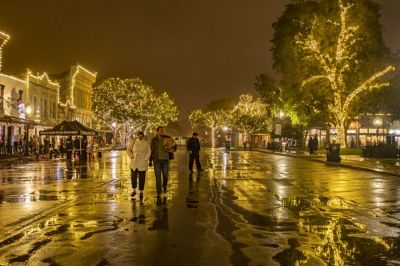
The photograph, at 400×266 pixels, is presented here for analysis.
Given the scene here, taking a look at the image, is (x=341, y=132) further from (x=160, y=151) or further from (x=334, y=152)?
(x=160, y=151)

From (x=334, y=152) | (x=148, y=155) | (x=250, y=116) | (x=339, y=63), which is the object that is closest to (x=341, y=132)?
(x=339, y=63)

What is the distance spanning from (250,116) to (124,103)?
21806mm

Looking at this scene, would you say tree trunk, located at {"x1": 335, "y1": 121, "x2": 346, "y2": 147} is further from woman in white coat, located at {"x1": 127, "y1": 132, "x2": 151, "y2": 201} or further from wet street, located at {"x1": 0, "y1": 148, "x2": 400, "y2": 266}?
woman in white coat, located at {"x1": 127, "y1": 132, "x2": 151, "y2": 201}

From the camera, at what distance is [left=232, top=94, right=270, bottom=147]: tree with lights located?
99062 millimetres

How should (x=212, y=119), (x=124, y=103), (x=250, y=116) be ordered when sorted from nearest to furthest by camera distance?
(x=124, y=103), (x=250, y=116), (x=212, y=119)

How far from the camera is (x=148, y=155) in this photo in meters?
16.7

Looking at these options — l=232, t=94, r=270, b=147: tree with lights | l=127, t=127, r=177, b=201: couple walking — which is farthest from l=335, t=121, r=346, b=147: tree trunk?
l=232, t=94, r=270, b=147: tree with lights

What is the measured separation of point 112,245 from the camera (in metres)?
9.54

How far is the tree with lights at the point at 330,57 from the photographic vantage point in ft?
168

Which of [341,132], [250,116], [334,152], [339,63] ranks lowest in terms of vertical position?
[334,152]

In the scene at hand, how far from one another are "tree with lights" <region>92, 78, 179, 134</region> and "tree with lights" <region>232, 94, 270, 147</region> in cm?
1571

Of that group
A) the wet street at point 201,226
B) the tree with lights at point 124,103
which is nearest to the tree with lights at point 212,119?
the tree with lights at point 124,103

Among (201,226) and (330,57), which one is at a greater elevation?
(330,57)

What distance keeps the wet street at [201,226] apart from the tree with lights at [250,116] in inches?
3106
